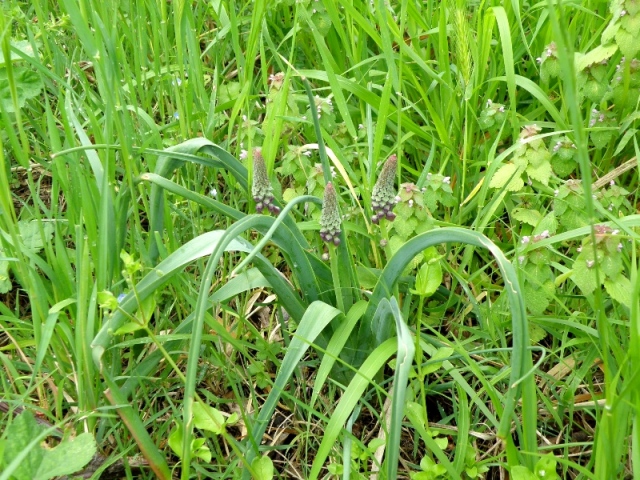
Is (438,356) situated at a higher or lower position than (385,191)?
lower

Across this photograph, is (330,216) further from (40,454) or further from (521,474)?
(40,454)

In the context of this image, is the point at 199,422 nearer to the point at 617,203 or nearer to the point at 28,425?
the point at 28,425

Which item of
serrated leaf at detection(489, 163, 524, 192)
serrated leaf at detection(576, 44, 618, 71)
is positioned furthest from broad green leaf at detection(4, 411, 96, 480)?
serrated leaf at detection(576, 44, 618, 71)

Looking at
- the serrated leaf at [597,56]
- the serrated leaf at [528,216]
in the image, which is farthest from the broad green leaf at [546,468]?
the serrated leaf at [597,56]

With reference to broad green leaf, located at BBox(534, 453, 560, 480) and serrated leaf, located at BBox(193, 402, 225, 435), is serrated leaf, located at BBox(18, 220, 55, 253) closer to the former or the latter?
serrated leaf, located at BBox(193, 402, 225, 435)

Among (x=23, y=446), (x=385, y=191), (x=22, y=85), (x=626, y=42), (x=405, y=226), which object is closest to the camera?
(x=23, y=446)

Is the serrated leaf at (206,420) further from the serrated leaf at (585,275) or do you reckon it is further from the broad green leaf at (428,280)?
the serrated leaf at (585,275)

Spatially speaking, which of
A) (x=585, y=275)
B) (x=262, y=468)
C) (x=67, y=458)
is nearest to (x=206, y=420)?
(x=262, y=468)
